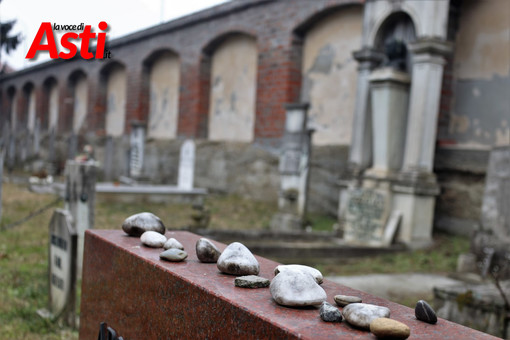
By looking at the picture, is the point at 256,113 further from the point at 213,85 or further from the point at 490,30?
the point at 490,30

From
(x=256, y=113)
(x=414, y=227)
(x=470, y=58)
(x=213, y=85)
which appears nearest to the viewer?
(x=414, y=227)

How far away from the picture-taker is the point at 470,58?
683 cm

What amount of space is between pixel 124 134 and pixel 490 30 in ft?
38.0

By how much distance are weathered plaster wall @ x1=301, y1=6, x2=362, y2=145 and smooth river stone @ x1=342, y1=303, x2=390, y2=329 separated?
299 inches

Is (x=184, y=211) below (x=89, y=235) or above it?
below

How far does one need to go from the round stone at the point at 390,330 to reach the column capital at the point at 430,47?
5.53 metres

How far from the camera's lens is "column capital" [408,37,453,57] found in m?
6.11

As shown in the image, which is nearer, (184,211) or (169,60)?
(184,211)

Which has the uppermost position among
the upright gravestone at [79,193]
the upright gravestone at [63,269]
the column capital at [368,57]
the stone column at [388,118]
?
the column capital at [368,57]

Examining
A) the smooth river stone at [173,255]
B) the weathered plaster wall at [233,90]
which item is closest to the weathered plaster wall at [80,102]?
the weathered plaster wall at [233,90]

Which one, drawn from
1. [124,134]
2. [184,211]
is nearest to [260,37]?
[184,211]

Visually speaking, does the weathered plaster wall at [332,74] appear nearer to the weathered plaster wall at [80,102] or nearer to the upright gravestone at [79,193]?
the upright gravestone at [79,193]

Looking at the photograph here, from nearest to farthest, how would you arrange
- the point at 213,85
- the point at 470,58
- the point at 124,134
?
the point at 470,58 → the point at 213,85 → the point at 124,134

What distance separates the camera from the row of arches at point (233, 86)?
8977 mm
